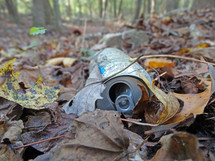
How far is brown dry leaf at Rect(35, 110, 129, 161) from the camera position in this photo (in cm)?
73

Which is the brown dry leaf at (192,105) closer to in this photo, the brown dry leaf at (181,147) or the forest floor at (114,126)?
the forest floor at (114,126)

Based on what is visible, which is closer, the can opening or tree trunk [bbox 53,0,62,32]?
the can opening

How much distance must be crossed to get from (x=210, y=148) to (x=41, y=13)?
10.2 meters

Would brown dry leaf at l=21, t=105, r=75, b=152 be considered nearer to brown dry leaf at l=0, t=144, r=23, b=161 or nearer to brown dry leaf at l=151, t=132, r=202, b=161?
brown dry leaf at l=0, t=144, r=23, b=161

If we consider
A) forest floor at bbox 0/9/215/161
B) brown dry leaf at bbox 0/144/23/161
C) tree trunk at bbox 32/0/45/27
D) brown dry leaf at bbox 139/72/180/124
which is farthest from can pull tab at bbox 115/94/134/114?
tree trunk at bbox 32/0/45/27

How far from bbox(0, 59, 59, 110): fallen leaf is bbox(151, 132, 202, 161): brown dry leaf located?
2.81 ft

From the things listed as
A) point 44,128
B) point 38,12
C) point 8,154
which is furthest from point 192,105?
point 38,12

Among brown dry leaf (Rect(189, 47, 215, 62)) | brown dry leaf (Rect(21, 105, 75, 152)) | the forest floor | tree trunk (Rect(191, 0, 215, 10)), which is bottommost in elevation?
brown dry leaf (Rect(21, 105, 75, 152))

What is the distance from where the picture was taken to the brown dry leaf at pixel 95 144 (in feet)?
2.41

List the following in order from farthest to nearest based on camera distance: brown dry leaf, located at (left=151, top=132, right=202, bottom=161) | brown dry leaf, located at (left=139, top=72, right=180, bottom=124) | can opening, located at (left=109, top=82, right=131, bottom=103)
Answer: can opening, located at (left=109, top=82, right=131, bottom=103) < brown dry leaf, located at (left=139, top=72, right=180, bottom=124) < brown dry leaf, located at (left=151, top=132, right=202, bottom=161)

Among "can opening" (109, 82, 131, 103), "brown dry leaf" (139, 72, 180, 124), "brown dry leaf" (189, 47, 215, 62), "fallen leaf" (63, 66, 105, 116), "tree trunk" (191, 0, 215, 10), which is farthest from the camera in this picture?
"tree trunk" (191, 0, 215, 10)

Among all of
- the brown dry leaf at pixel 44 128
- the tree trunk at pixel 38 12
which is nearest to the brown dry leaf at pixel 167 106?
the brown dry leaf at pixel 44 128

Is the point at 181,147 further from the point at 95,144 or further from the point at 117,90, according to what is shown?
the point at 117,90

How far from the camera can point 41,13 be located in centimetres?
910
